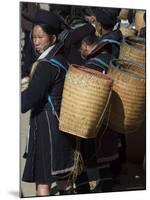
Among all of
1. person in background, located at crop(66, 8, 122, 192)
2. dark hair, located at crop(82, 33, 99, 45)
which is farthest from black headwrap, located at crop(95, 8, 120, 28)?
dark hair, located at crop(82, 33, 99, 45)

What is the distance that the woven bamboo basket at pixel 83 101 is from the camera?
3.92 meters

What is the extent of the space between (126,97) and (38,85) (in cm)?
63

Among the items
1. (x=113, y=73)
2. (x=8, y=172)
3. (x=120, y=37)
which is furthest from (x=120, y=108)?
→ (x=8, y=172)

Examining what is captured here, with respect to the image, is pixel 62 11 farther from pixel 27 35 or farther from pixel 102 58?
pixel 102 58

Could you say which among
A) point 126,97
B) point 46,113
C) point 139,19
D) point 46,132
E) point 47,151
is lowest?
point 47,151

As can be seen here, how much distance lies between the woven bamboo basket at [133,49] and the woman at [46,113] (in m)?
0.46

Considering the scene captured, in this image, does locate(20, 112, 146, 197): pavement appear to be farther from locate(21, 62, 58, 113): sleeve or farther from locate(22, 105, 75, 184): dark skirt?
locate(21, 62, 58, 113): sleeve

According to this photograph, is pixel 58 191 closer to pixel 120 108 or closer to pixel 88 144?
pixel 88 144

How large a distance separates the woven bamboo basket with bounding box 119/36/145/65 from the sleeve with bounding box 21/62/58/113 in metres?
0.55

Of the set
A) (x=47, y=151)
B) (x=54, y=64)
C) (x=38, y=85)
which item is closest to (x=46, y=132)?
(x=47, y=151)

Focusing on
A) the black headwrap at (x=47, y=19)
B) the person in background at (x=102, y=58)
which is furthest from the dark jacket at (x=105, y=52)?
the black headwrap at (x=47, y=19)

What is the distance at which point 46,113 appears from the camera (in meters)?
4.11

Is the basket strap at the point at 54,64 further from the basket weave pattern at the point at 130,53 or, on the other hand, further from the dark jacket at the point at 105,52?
the basket weave pattern at the point at 130,53

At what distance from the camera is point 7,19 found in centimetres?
400
